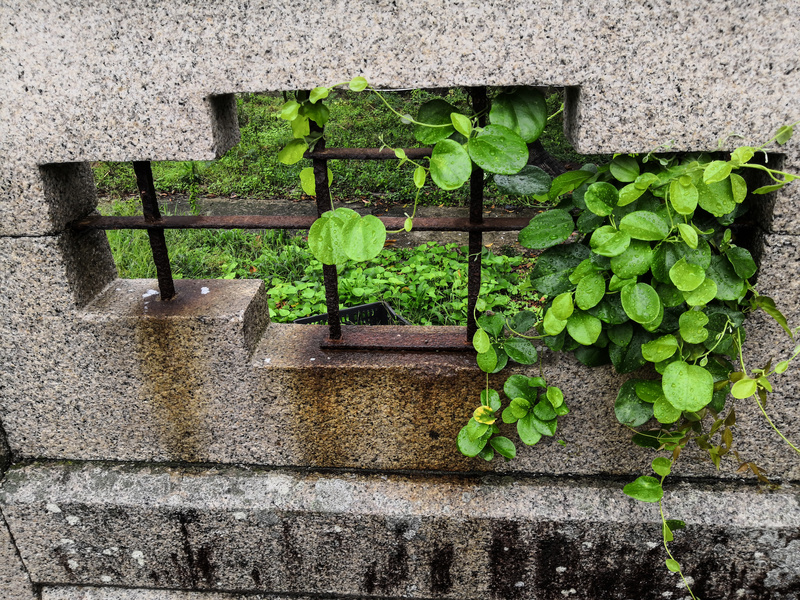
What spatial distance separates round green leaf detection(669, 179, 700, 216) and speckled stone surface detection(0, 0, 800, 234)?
131 mm

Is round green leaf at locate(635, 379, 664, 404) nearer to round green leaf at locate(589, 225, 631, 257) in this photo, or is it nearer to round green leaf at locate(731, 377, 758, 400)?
round green leaf at locate(731, 377, 758, 400)

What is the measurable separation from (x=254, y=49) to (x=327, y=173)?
1.04 ft

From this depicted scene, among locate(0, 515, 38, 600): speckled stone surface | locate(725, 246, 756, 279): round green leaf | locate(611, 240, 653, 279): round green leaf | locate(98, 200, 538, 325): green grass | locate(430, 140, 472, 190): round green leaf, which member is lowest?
locate(0, 515, 38, 600): speckled stone surface

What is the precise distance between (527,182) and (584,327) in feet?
1.13

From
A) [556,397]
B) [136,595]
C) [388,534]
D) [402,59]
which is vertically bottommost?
[136,595]

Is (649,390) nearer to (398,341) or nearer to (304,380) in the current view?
(398,341)

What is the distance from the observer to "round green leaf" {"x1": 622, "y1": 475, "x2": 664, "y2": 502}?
56.6 inches

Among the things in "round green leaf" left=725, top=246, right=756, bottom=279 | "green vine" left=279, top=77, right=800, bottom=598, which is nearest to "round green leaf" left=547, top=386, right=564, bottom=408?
"green vine" left=279, top=77, right=800, bottom=598

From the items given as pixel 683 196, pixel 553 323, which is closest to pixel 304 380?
pixel 553 323

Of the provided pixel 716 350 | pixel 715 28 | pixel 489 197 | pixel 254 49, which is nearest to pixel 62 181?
pixel 254 49

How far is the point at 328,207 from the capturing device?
1.42m

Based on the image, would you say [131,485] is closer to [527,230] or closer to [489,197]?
[527,230]

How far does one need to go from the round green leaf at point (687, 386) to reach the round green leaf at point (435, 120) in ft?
2.26

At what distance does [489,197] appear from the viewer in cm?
525
